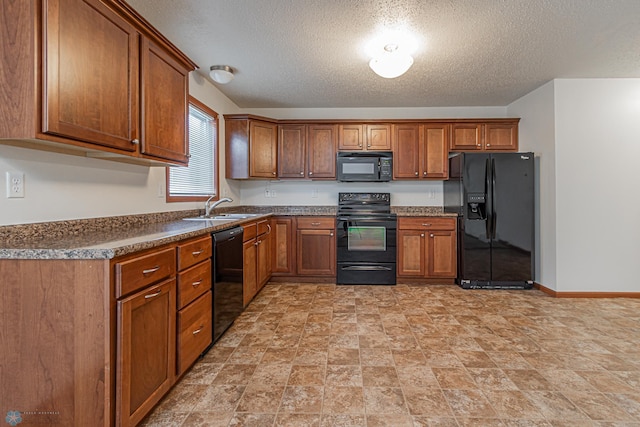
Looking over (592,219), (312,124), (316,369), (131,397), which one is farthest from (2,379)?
(592,219)

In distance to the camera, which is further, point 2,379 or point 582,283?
point 582,283

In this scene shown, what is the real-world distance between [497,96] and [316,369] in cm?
400

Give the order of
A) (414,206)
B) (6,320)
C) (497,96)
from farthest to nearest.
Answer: (414,206)
(497,96)
(6,320)

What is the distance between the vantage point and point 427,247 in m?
4.09

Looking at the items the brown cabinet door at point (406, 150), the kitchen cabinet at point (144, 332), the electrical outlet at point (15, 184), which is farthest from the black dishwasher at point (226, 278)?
the brown cabinet door at point (406, 150)

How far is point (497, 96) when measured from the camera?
410cm

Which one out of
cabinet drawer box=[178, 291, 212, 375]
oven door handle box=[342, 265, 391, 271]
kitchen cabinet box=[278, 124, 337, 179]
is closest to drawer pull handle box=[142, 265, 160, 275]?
cabinet drawer box=[178, 291, 212, 375]

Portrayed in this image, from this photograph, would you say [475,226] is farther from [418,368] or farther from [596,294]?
[418,368]

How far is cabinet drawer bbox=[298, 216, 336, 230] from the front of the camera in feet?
13.6

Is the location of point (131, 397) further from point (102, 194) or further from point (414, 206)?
point (414, 206)

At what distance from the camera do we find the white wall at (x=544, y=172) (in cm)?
359

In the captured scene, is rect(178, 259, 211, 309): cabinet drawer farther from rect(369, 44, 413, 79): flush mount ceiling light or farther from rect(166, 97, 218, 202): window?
rect(369, 44, 413, 79): flush mount ceiling light

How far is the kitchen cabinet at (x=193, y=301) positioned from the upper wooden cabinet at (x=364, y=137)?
268 centimetres

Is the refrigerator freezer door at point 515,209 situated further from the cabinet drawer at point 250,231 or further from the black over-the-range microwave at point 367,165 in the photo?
the cabinet drawer at point 250,231
